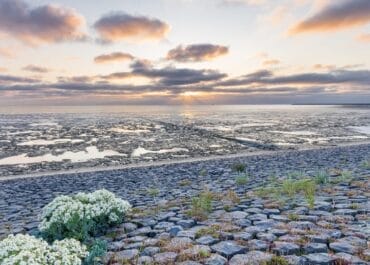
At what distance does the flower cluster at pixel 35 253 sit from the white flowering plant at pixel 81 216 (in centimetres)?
159

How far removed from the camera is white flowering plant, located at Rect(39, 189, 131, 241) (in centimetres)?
724

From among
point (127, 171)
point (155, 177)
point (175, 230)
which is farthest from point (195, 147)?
point (175, 230)

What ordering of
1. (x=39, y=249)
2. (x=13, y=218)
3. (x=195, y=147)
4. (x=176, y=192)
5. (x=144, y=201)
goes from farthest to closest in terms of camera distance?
(x=195, y=147)
(x=176, y=192)
(x=144, y=201)
(x=13, y=218)
(x=39, y=249)

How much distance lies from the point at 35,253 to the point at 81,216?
2.34 meters

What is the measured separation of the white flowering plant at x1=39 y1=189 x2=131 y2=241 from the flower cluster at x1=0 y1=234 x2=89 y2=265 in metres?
1.59

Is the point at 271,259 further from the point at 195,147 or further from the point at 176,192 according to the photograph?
the point at 195,147

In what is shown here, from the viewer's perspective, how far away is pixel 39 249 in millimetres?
5102

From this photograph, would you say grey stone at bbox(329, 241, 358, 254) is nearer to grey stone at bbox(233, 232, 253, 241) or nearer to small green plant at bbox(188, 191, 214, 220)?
grey stone at bbox(233, 232, 253, 241)

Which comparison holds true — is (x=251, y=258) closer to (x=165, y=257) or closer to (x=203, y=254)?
(x=203, y=254)

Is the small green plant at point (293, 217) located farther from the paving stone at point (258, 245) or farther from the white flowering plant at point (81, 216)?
the white flowering plant at point (81, 216)

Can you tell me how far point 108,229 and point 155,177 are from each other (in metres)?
9.51

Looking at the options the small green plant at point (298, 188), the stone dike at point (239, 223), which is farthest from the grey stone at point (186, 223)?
the small green plant at point (298, 188)

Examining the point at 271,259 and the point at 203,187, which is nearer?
the point at 271,259

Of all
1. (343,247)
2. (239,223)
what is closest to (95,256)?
(239,223)
